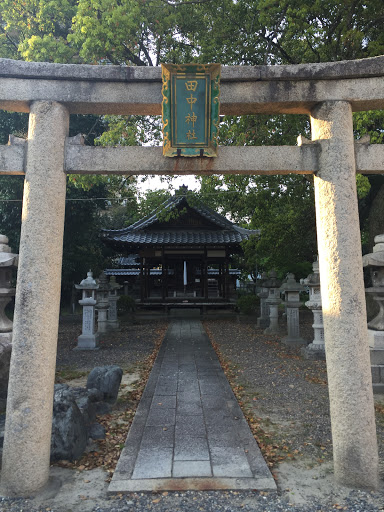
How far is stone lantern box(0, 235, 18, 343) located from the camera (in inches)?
213

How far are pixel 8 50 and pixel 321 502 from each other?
1301cm

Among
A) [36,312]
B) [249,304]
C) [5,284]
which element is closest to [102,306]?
[5,284]

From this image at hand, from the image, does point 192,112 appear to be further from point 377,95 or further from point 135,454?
point 135,454

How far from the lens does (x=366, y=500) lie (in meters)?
3.00

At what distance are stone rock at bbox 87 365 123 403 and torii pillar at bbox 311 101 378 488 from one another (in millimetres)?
3297

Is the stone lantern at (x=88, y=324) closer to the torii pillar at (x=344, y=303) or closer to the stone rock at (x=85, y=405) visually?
the stone rock at (x=85, y=405)

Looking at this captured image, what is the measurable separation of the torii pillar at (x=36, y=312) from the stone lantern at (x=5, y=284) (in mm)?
2412

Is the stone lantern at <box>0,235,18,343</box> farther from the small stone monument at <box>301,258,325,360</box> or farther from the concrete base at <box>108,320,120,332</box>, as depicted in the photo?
the concrete base at <box>108,320,120,332</box>

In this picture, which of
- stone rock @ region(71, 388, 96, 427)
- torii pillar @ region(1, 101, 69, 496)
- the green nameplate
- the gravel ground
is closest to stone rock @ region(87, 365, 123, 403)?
stone rock @ region(71, 388, 96, 427)

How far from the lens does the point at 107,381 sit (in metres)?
5.41

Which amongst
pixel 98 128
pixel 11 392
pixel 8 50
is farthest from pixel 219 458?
pixel 98 128

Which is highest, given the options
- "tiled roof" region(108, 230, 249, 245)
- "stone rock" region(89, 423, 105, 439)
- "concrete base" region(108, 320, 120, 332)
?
"tiled roof" region(108, 230, 249, 245)

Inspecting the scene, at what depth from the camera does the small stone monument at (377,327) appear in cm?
623

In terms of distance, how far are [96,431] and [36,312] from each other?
2.01m
